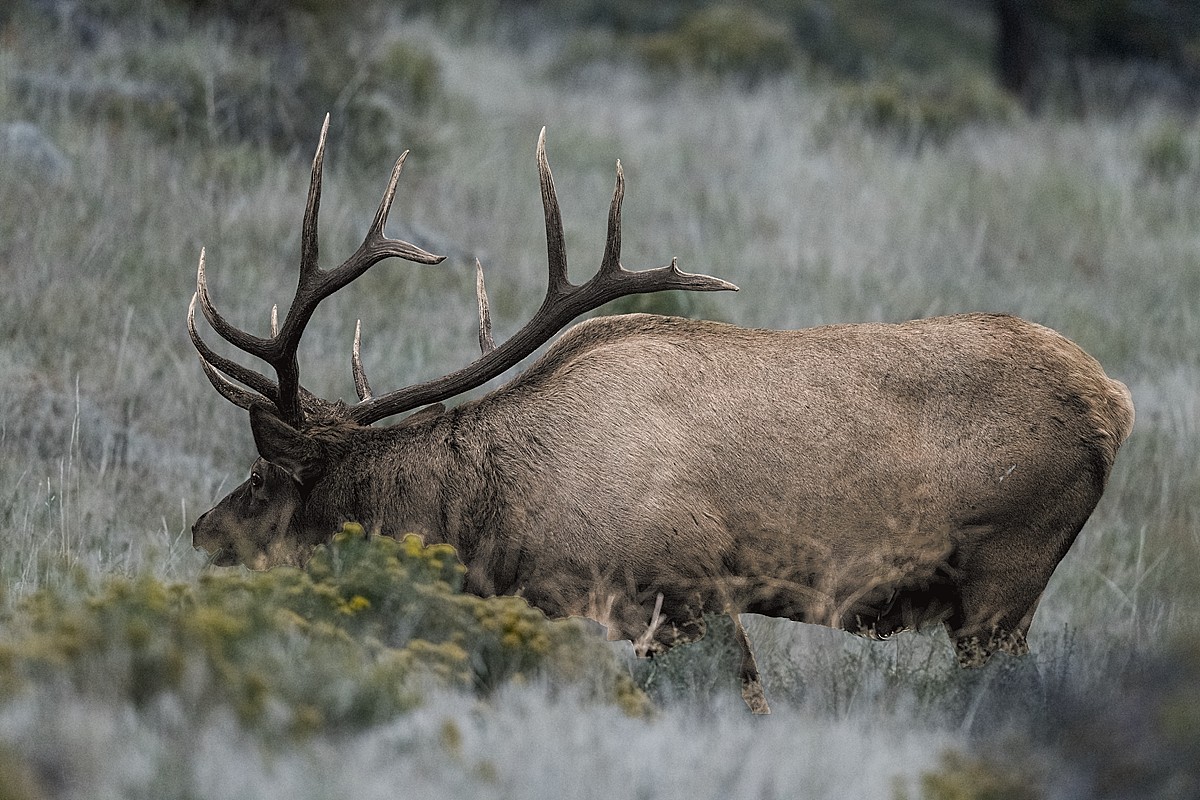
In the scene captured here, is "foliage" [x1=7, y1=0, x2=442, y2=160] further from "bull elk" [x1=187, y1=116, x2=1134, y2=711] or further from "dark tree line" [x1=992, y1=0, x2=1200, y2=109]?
"dark tree line" [x1=992, y1=0, x2=1200, y2=109]

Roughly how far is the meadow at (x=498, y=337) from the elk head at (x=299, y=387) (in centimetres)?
25

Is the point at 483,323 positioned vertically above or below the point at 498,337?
above

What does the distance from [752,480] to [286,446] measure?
1.53 metres

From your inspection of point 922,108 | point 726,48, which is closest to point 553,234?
point 922,108

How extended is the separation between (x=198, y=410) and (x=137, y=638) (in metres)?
4.54

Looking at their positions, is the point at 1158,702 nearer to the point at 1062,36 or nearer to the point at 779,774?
the point at 779,774

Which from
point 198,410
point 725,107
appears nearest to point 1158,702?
point 198,410

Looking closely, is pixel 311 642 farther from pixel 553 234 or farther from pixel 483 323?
pixel 483 323

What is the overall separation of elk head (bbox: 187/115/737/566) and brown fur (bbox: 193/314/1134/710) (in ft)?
0.05

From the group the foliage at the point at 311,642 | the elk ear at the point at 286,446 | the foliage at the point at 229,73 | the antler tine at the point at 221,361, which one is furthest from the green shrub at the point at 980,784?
the foliage at the point at 229,73

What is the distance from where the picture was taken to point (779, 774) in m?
3.22

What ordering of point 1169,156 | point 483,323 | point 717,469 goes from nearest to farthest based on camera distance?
1. point 717,469
2. point 483,323
3. point 1169,156

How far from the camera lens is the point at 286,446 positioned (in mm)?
4836

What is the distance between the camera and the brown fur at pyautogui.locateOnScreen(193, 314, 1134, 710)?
15.2 feet
